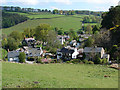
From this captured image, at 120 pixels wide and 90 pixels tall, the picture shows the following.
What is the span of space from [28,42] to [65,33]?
34.9m

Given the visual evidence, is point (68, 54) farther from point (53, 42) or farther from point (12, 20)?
point (12, 20)

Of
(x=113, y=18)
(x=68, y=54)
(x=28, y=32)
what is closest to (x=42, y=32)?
(x=28, y=32)

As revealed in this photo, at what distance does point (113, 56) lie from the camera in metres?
35.6

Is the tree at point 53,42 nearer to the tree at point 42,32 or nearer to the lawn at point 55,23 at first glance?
the tree at point 42,32

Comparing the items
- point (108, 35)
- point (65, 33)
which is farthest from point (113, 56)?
point (65, 33)

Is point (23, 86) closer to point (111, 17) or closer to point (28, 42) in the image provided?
point (111, 17)

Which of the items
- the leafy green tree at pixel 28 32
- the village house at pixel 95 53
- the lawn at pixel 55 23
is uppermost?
the lawn at pixel 55 23

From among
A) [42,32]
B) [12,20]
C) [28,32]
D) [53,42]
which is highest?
[12,20]

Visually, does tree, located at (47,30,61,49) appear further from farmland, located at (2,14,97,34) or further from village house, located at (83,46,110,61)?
farmland, located at (2,14,97,34)

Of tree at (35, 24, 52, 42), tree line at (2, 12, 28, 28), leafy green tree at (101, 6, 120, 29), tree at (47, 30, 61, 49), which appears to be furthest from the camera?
tree line at (2, 12, 28, 28)

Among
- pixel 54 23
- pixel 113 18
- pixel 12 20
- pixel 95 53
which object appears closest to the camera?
pixel 95 53

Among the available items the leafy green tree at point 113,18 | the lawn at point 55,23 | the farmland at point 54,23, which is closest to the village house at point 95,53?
the leafy green tree at point 113,18

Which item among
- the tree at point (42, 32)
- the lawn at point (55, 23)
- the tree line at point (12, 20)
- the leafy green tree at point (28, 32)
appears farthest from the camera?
the tree line at point (12, 20)

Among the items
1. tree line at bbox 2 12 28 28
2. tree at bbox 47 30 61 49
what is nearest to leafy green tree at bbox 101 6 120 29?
tree at bbox 47 30 61 49
